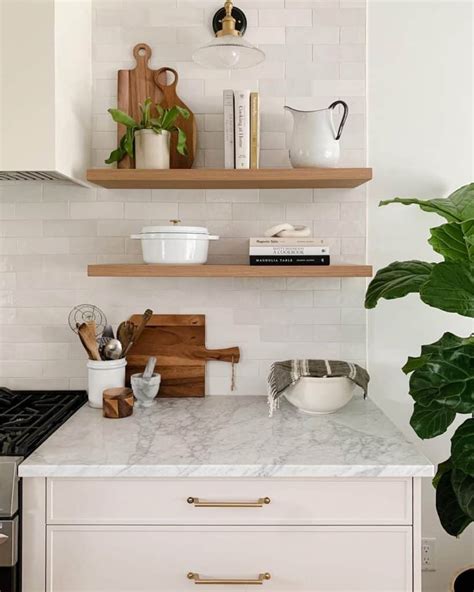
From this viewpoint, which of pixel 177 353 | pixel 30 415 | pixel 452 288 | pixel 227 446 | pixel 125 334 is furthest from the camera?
pixel 177 353

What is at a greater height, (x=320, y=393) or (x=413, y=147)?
(x=413, y=147)

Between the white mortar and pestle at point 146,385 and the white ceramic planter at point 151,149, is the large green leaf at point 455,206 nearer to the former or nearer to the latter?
the white ceramic planter at point 151,149

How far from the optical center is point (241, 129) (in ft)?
6.47

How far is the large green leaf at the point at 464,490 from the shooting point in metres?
1.48

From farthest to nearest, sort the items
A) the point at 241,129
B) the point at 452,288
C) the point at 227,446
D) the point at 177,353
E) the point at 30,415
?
the point at 177,353, the point at 241,129, the point at 30,415, the point at 227,446, the point at 452,288

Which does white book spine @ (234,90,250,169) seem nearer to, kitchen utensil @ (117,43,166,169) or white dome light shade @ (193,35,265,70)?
white dome light shade @ (193,35,265,70)

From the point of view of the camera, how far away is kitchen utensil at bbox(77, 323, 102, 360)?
199 centimetres

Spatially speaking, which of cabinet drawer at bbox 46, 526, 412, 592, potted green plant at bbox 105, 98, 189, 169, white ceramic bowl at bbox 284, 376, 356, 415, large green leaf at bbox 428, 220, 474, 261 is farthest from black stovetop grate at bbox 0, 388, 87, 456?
large green leaf at bbox 428, 220, 474, 261

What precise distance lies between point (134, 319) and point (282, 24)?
127 centimetres

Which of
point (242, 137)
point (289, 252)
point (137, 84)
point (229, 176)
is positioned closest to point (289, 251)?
point (289, 252)

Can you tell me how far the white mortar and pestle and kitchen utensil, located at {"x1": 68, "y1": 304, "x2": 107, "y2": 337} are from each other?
287 millimetres

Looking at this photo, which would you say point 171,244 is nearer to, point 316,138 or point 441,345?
point 316,138

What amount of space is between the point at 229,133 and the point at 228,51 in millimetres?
270

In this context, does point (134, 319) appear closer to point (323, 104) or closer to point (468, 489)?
point (323, 104)
